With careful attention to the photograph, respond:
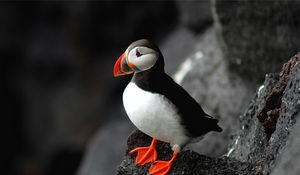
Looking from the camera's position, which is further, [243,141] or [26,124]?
[26,124]

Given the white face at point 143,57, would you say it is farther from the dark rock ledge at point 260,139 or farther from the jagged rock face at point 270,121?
the jagged rock face at point 270,121

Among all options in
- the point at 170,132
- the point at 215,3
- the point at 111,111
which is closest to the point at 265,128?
the point at 170,132

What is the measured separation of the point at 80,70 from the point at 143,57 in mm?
7688

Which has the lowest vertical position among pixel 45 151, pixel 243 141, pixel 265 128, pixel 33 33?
pixel 45 151

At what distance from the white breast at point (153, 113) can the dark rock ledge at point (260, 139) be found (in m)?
0.21

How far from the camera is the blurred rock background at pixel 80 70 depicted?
860cm

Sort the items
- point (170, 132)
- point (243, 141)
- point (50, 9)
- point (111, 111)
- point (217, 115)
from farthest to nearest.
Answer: point (50, 9) < point (111, 111) < point (217, 115) < point (243, 141) < point (170, 132)

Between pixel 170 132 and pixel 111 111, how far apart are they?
22.3ft

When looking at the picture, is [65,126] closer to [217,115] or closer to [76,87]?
[76,87]

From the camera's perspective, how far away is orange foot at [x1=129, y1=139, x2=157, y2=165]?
4316mm

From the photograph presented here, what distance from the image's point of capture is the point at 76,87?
39.4 feet

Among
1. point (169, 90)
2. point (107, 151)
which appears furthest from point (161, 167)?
point (107, 151)

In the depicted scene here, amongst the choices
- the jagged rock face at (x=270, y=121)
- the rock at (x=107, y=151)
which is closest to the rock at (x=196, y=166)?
the jagged rock face at (x=270, y=121)

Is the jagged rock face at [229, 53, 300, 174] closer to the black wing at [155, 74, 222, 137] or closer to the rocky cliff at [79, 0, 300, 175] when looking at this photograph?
the rocky cliff at [79, 0, 300, 175]
